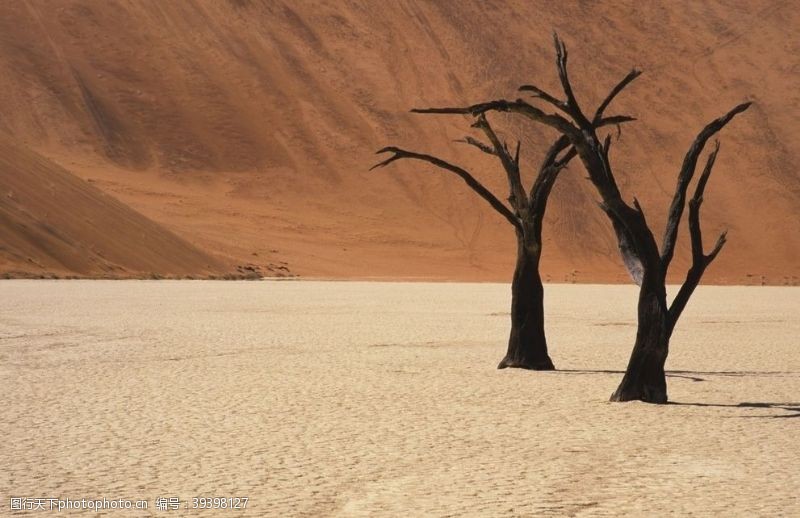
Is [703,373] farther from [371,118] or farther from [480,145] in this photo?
[371,118]

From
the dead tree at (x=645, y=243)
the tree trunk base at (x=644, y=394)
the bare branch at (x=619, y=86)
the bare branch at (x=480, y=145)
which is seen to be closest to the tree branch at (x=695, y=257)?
the dead tree at (x=645, y=243)

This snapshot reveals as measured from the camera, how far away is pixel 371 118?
67.5 metres

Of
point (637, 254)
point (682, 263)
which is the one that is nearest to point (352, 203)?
point (682, 263)

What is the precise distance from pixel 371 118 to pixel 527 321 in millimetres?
54751

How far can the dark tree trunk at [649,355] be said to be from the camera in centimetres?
1037

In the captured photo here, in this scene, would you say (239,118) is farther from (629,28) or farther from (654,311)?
(654,311)

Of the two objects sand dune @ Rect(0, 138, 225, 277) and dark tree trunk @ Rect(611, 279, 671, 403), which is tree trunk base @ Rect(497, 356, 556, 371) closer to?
dark tree trunk @ Rect(611, 279, 671, 403)

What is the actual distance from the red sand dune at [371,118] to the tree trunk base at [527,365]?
35.7m

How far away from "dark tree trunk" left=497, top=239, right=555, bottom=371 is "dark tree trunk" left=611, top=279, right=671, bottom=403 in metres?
2.92

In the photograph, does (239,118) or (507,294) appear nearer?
(507,294)

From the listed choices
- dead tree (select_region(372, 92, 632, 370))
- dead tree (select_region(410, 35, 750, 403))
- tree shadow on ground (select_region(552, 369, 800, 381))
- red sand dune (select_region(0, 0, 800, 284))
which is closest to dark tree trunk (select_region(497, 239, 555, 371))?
dead tree (select_region(372, 92, 632, 370))

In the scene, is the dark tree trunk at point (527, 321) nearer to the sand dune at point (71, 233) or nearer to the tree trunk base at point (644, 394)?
the tree trunk base at point (644, 394)

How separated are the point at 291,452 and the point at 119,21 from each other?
64.9 metres

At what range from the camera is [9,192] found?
37031 millimetres
